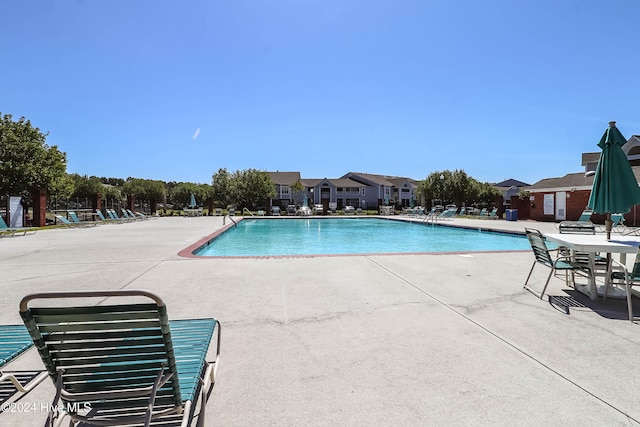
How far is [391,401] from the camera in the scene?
2.38 metres

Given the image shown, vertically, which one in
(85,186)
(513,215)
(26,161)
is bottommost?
(513,215)

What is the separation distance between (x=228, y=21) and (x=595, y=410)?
15770mm

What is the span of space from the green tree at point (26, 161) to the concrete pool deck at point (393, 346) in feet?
56.9

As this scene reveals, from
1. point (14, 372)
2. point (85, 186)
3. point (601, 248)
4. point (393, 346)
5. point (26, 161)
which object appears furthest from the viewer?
point (85, 186)

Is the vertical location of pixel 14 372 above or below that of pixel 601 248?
below

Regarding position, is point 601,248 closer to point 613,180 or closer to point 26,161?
point 613,180

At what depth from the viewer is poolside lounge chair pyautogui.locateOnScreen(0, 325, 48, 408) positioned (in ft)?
7.13

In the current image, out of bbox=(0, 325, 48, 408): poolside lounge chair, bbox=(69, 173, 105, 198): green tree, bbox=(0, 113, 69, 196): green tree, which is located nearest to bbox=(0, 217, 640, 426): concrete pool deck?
bbox=(0, 325, 48, 408): poolside lounge chair

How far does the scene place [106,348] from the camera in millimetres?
1671

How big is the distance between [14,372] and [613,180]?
763 centimetres

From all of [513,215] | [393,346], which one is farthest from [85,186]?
[393,346]

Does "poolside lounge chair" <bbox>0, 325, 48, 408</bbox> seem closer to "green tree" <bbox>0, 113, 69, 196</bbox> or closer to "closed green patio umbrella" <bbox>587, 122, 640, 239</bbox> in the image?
"closed green patio umbrella" <bbox>587, 122, 640, 239</bbox>

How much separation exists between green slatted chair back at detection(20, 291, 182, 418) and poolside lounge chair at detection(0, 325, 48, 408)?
68 cm

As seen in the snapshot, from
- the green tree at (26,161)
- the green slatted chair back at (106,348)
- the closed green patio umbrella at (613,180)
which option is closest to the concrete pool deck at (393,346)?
the green slatted chair back at (106,348)
